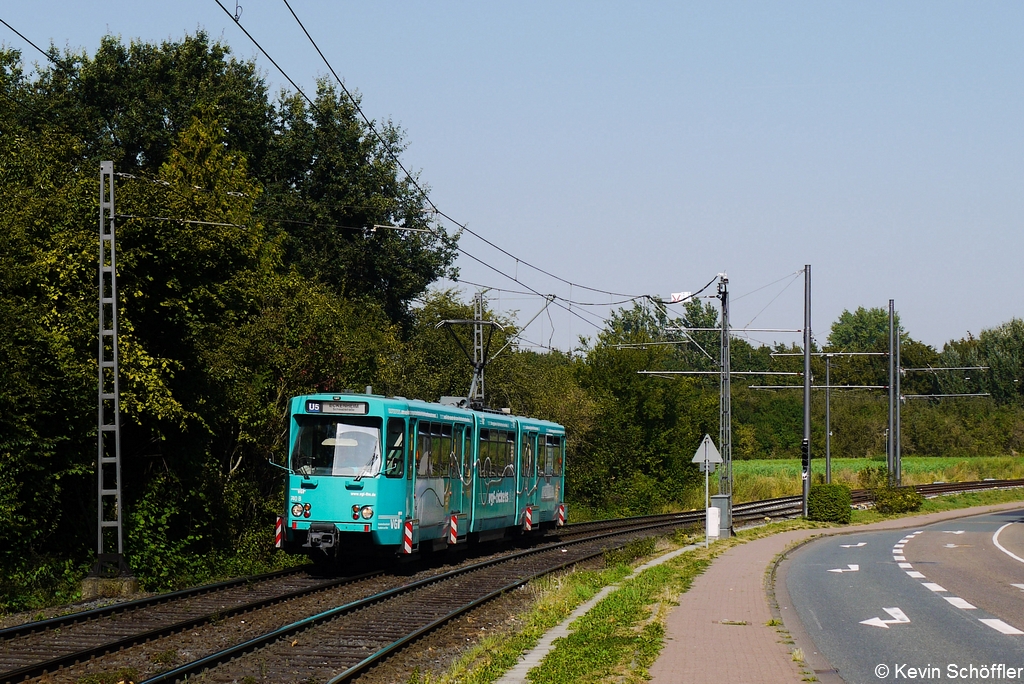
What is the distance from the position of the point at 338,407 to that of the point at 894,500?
3730cm

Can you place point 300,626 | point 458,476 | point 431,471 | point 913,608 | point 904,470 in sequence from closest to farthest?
1. point 300,626
2. point 913,608
3. point 431,471
4. point 458,476
5. point 904,470

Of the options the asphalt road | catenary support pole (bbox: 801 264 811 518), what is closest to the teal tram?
the asphalt road

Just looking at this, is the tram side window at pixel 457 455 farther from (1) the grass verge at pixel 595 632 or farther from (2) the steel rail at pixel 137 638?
(2) the steel rail at pixel 137 638

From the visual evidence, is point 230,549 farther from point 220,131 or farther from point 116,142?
point 116,142

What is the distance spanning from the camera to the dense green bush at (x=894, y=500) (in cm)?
5275

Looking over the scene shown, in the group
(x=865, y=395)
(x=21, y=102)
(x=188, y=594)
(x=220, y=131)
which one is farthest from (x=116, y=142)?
(x=865, y=395)

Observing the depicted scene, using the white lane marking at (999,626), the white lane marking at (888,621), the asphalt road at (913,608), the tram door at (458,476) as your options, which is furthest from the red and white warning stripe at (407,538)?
the white lane marking at (999,626)

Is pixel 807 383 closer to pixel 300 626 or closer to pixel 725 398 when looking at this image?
pixel 725 398

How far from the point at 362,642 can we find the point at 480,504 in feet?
41.4

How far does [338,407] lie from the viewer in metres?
21.6

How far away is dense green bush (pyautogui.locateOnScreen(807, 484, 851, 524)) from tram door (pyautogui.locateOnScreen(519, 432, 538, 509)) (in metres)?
16.3

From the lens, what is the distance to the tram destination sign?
849 inches

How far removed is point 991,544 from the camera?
3297 cm

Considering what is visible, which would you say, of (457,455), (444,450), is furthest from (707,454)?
(444,450)
